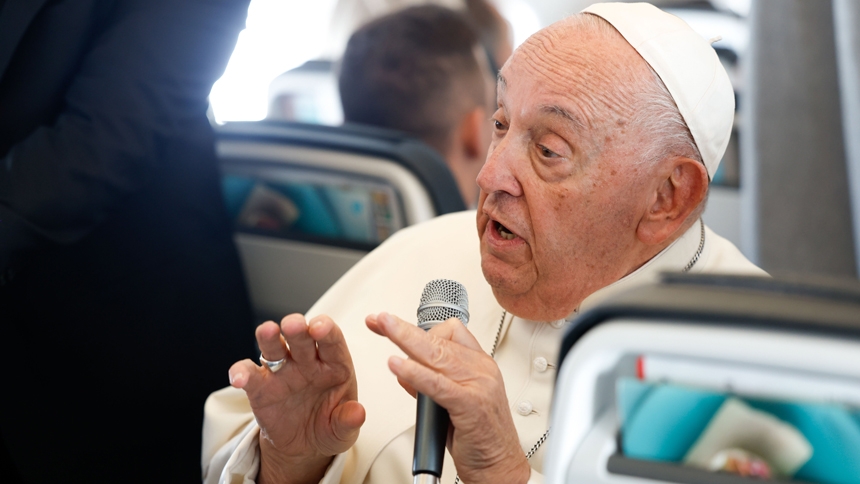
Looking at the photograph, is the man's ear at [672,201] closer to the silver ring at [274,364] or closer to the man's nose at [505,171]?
the man's nose at [505,171]

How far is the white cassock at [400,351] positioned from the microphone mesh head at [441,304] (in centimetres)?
24

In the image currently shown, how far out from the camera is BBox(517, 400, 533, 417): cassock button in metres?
1.53

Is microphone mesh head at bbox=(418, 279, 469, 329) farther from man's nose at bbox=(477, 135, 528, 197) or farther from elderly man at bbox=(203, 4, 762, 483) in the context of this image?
A: man's nose at bbox=(477, 135, 528, 197)

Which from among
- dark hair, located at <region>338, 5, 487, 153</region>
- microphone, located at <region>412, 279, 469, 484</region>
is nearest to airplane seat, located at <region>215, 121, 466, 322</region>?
dark hair, located at <region>338, 5, 487, 153</region>

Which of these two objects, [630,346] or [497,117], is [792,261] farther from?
[630,346]

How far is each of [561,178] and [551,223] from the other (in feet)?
0.28

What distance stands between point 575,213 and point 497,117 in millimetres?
257

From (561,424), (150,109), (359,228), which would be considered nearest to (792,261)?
(359,228)

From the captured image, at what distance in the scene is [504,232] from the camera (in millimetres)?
1538

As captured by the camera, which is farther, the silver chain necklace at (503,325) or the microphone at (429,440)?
the silver chain necklace at (503,325)

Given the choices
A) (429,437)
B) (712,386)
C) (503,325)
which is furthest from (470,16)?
(712,386)

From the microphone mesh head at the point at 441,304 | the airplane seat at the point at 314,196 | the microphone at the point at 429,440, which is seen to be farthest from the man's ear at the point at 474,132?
the microphone at the point at 429,440

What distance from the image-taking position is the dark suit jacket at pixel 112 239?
6.23 feet

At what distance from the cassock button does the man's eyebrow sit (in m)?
0.55
